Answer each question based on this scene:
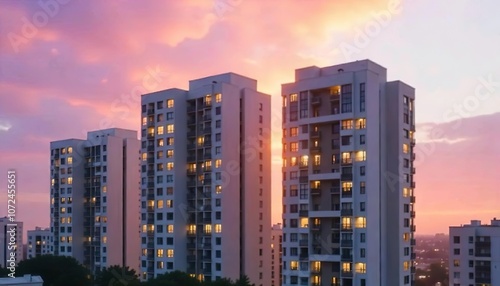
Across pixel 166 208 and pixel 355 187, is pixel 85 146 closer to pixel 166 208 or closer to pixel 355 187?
pixel 166 208

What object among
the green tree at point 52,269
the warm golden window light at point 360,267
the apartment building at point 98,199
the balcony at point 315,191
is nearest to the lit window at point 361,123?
the balcony at point 315,191

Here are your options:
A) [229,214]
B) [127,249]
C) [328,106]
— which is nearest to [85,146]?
[127,249]

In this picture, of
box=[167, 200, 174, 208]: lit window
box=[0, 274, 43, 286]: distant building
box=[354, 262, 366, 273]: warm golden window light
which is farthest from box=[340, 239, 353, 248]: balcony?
box=[0, 274, 43, 286]: distant building

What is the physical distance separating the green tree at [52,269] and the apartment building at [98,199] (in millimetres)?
15801

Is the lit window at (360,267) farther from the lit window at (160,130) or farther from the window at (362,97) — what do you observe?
the lit window at (160,130)

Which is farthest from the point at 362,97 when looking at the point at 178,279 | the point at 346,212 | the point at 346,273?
the point at 178,279

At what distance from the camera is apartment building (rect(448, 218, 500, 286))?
80312mm

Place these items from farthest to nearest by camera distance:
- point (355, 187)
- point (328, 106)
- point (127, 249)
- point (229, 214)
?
1. point (127, 249)
2. point (229, 214)
3. point (328, 106)
4. point (355, 187)

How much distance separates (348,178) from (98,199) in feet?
175

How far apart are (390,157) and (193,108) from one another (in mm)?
27407

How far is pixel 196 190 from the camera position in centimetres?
6831

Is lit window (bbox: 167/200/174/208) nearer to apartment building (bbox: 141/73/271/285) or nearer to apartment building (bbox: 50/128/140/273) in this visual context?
apartment building (bbox: 141/73/271/285)

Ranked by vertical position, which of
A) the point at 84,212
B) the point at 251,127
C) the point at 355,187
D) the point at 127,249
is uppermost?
the point at 251,127

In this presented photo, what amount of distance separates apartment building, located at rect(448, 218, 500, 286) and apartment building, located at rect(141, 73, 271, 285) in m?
31.8
